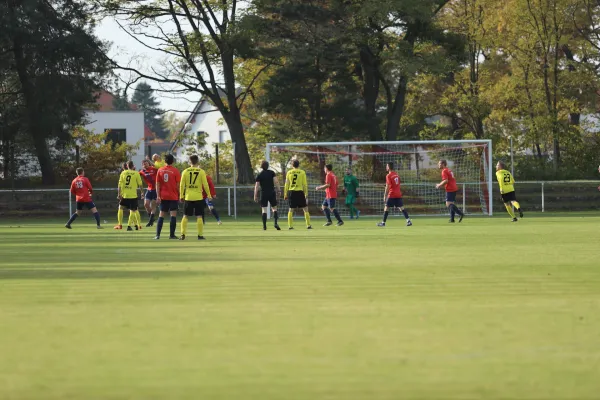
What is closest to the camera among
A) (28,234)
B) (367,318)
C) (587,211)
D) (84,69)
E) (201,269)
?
(367,318)

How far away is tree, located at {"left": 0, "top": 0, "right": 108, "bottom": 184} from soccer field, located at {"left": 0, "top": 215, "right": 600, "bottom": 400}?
89.6ft

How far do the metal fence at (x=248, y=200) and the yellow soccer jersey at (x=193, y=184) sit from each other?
60.1 ft

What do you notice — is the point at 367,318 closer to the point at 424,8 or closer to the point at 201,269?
the point at 201,269

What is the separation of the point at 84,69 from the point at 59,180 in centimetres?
479

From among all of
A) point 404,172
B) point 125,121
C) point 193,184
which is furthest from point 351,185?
point 125,121

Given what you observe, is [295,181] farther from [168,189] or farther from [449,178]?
[168,189]

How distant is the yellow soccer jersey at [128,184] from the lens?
102 feet

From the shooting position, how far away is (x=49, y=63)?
4544 centimetres

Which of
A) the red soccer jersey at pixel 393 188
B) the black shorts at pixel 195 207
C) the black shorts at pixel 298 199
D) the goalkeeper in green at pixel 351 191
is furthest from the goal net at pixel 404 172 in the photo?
the black shorts at pixel 195 207

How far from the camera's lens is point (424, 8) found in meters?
45.2

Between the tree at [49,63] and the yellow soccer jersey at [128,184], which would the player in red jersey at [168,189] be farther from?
the tree at [49,63]

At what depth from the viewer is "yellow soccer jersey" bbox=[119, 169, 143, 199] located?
102ft

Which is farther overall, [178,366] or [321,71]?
[321,71]

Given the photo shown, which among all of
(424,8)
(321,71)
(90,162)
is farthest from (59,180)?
(424,8)
